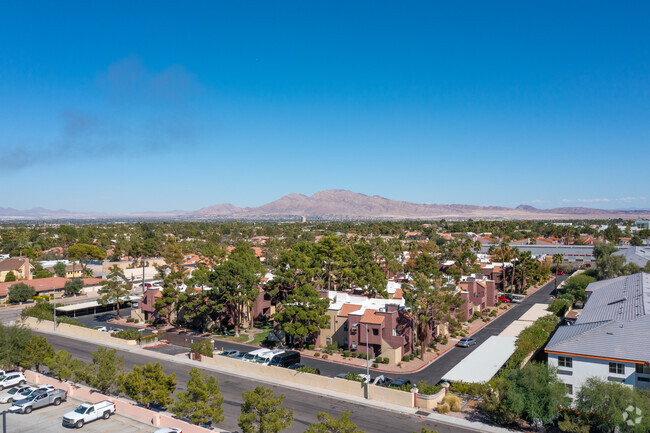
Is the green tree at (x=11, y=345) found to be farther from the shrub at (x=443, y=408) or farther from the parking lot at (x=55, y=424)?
the shrub at (x=443, y=408)

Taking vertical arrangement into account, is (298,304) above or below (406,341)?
above

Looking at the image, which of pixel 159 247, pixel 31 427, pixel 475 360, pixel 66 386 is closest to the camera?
pixel 31 427

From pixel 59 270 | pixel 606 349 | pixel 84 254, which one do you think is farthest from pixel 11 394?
pixel 84 254

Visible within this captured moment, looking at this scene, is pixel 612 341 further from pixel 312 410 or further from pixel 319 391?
pixel 319 391

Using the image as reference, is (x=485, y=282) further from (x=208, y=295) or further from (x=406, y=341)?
(x=208, y=295)

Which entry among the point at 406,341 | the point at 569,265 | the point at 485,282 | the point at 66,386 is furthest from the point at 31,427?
the point at 569,265

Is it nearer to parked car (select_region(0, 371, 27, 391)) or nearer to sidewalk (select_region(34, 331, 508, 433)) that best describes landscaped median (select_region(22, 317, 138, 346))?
sidewalk (select_region(34, 331, 508, 433))
